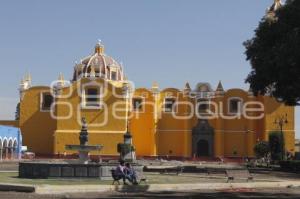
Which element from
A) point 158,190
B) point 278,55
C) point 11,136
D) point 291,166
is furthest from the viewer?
point 11,136

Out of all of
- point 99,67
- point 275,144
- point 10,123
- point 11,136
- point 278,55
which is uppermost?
point 99,67

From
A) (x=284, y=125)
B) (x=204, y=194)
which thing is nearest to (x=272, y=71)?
(x=204, y=194)

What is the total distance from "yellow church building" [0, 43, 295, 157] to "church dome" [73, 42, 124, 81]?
5.73ft

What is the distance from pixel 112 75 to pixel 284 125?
60.4 ft

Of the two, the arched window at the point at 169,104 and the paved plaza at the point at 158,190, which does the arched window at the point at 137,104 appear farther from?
the paved plaza at the point at 158,190

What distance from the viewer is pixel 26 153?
58.3m

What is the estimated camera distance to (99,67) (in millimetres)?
61750

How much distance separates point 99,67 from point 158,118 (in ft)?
27.7

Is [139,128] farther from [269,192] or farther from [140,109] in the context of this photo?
[269,192]

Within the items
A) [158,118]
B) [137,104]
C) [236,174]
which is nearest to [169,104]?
[158,118]

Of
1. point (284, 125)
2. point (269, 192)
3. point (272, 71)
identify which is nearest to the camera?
point (269, 192)

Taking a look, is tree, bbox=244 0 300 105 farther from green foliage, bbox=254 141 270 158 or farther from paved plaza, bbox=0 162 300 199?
green foliage, bbox=254 141 270 158

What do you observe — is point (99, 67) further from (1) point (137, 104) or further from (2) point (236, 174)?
(2) point (236, 174)

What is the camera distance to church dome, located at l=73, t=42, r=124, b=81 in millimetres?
61453
